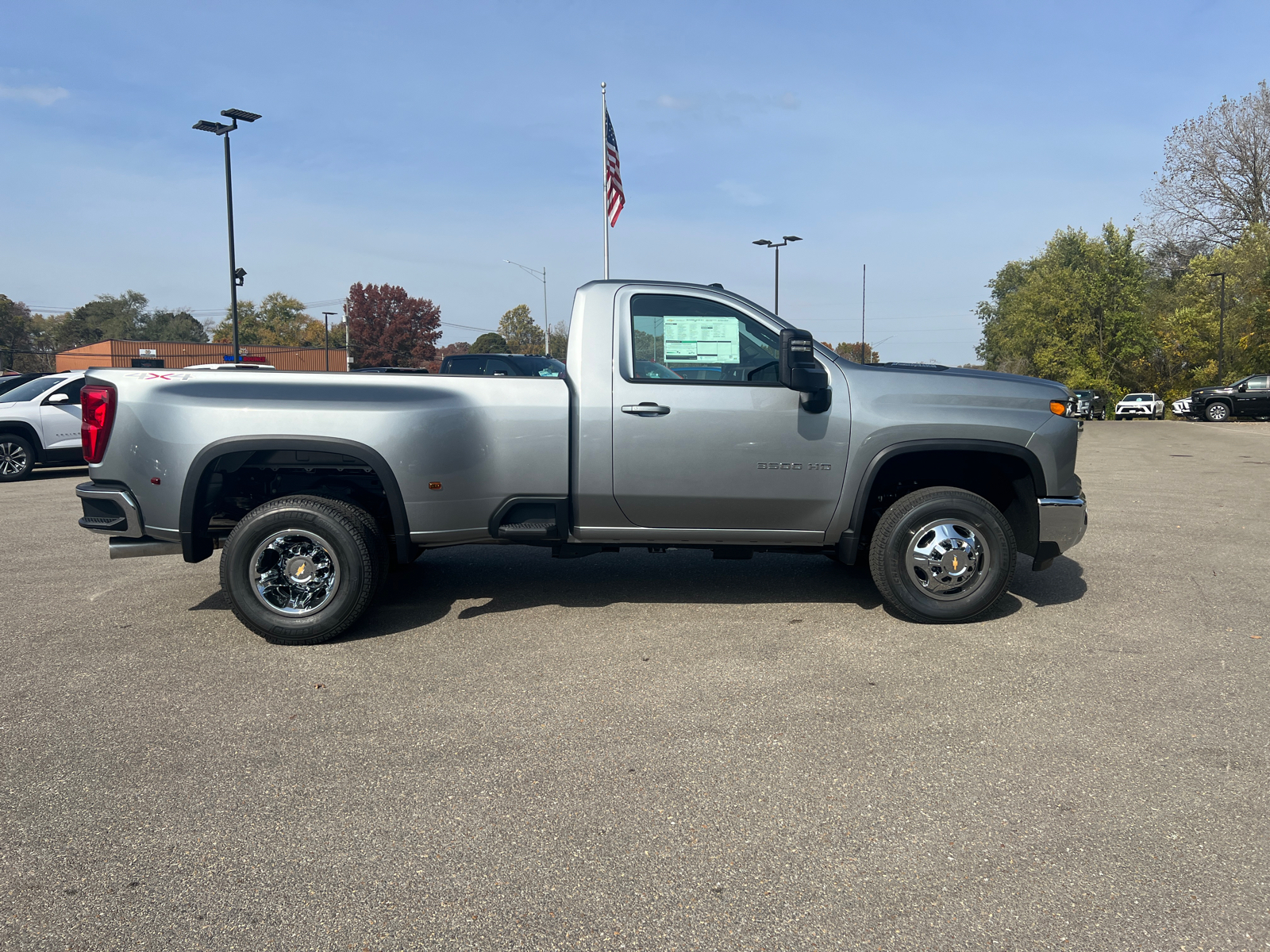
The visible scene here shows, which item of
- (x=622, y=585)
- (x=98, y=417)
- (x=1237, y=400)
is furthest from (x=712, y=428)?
(x=1237, y=400)

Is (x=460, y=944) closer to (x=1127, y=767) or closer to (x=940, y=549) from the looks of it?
(x=1127, y=767)

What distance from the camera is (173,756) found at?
3.64 meters

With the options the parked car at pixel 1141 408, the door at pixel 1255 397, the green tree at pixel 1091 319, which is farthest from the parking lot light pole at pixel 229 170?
the green tree at pixel 1091 319

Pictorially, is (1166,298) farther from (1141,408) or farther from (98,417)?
(98,417)

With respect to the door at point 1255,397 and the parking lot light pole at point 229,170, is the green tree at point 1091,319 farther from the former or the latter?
the parking lot light pole at point 229,170

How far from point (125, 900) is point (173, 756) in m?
1.06

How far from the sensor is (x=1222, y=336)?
5053 centimetres

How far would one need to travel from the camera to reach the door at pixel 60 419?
13828 millimetres

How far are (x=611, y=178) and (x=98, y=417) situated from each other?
1502 cm

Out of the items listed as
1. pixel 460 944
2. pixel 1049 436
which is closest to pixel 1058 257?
pixel 1049 436

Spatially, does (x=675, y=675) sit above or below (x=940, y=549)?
below

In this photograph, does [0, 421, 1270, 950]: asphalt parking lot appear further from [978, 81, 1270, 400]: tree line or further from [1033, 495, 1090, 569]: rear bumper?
[978, 81, 1270, 400]: tree line

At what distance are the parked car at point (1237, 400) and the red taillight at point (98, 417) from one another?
136 feet

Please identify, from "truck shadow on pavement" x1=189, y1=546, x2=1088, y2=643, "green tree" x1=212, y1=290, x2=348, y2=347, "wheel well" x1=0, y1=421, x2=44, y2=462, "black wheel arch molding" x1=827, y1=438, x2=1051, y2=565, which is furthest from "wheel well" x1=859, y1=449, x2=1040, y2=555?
"green tree" x1=212, y1=290, x2=348, y2=347
